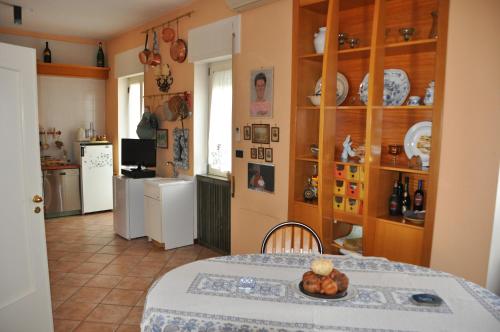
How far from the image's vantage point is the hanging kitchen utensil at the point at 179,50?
4426 mm

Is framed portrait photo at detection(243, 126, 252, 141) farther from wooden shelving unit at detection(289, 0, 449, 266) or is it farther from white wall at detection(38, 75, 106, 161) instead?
white wall at detection(38, 75, 106, 161)

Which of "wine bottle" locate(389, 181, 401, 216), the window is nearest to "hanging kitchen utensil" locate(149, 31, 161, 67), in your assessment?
the window

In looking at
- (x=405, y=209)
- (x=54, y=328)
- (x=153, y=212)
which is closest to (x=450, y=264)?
(x=405, y=209)

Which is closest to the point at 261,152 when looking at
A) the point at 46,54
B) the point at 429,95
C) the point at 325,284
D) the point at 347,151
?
the point at 347,151

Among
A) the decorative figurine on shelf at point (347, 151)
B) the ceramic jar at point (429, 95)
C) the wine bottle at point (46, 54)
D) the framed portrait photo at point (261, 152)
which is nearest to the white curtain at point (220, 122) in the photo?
the framed portrait photo at point (261, 152)

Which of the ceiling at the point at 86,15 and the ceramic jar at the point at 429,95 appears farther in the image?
the ceiling at the point at 86,15

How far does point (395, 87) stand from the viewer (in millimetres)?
2682

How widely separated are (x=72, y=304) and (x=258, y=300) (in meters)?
2.14

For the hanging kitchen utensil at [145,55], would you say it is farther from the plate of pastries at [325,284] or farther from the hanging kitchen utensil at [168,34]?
the plate of pastries at [325,284]

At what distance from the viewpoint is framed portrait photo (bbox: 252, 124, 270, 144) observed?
339cm

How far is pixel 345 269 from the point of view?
1923 mm

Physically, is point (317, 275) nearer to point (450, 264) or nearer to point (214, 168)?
point (450, 264)

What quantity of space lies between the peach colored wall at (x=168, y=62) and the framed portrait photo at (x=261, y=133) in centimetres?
114

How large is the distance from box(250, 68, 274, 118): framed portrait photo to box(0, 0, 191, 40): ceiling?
149cm
